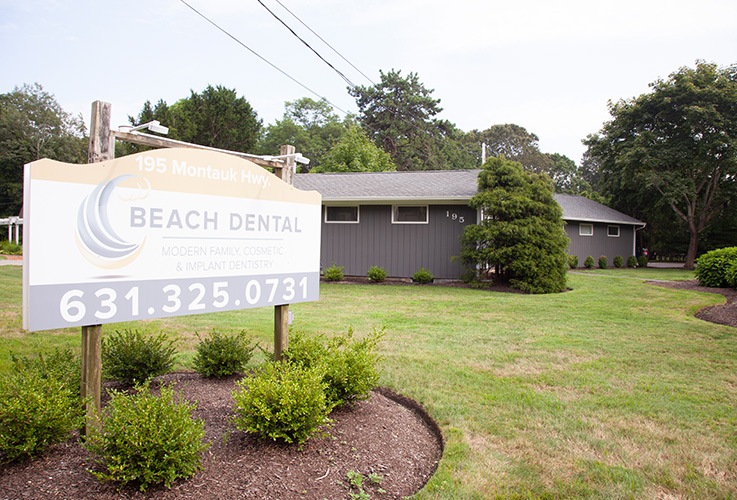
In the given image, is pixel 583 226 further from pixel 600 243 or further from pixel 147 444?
pixel 147 444

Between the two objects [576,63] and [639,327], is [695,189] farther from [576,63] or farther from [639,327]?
[639,327]

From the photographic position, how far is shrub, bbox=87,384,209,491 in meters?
2.30

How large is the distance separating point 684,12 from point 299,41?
25.8 feet

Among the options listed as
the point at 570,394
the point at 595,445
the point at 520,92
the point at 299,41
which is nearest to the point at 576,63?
the point at 520,92

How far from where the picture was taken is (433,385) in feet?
14.8

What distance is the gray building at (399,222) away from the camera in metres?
14.4

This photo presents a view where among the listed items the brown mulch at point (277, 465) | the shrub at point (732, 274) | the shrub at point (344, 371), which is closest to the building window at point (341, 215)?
the shrub at point (732, 274)

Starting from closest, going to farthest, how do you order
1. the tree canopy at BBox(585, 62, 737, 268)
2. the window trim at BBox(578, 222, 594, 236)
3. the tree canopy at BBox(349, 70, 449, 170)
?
the tree canopy at BBox(585, 62, 737, 268), the window trim at BBox(578, 222, 594, 236), the tree canopy at BBox(349, 70, 449, 170)

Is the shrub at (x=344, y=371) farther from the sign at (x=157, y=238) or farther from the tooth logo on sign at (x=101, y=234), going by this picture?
the tooth logo on sign at (x=101, y=234)

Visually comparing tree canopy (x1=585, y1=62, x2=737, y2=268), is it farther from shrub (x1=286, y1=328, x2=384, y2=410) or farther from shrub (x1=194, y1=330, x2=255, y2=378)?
shrub (x1=194, y1=330, x2=255, y2=378)

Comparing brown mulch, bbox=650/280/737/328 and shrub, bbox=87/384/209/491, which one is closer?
shrub, bbox=87/384/209/491


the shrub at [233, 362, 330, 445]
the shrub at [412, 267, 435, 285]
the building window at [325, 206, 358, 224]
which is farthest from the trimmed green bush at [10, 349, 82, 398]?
the building window at [325, 206, 358, 224]

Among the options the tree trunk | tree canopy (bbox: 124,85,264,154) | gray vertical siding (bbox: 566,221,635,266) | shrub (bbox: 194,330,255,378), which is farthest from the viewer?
tree canopy (bbox: 124,85,264,154)

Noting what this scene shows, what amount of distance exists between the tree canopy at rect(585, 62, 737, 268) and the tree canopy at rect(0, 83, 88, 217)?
41599mm
